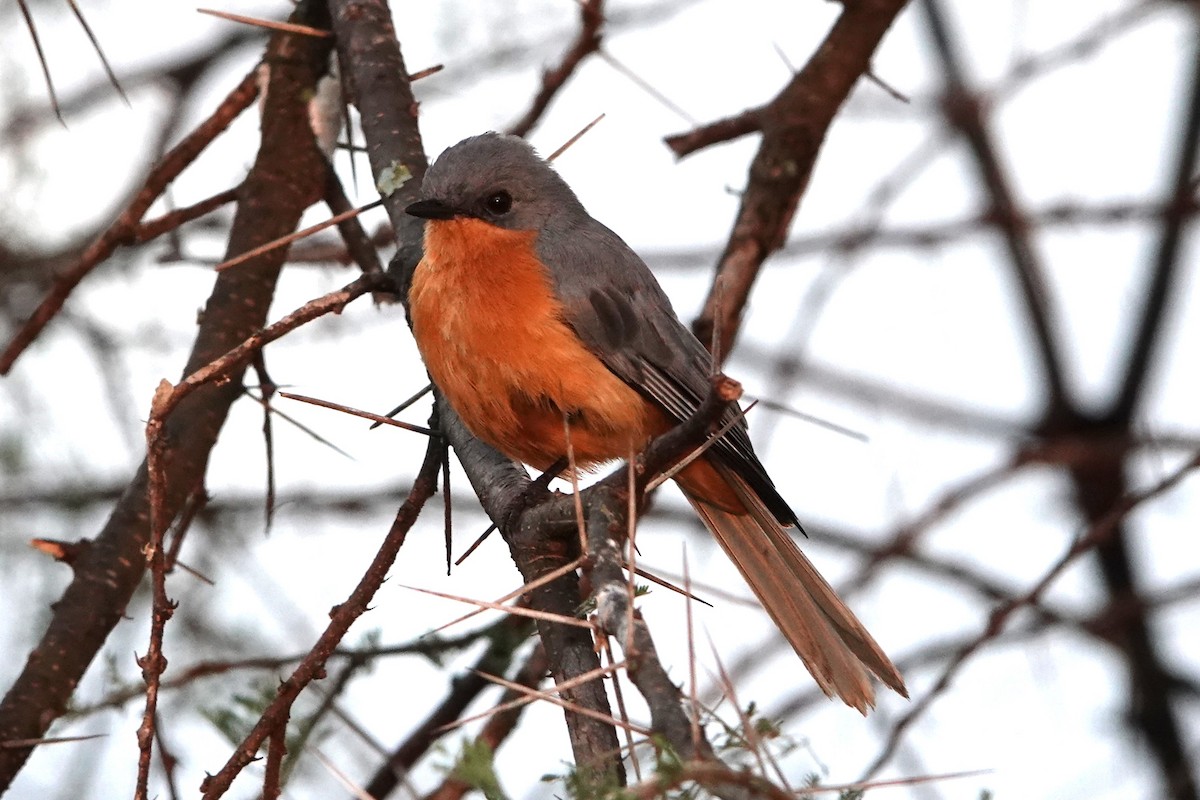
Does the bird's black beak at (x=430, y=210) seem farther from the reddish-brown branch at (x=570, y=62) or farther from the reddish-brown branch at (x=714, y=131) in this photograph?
the reddish-brown branch at (x=714, y=131)

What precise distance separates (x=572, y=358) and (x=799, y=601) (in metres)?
1.08

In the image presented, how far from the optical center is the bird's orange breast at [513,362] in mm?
3986

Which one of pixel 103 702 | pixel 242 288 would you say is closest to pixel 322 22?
pixel 242 288

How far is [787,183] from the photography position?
488cm

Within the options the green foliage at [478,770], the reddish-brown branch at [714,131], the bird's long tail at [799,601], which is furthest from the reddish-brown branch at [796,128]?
the green foliage at [478,770]

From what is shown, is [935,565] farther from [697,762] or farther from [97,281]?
[697,762]

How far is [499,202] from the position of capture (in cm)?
458

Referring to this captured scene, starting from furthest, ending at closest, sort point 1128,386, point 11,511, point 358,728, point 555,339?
point 1128,386, point 11,511, point 555,339, point 358,728

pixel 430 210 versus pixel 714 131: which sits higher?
pixel 714 131

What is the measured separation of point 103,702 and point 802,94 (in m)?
3.04

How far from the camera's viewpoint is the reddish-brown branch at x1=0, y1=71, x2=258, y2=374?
12.5 ft

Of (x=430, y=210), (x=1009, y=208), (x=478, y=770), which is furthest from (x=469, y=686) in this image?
(x=1009, y=208)

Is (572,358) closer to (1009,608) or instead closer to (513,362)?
(513,362)

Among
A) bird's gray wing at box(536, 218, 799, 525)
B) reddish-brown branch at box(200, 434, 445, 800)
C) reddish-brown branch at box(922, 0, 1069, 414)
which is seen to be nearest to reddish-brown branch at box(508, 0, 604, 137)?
bird's gray wing at box(536, 218, 799, 525)
